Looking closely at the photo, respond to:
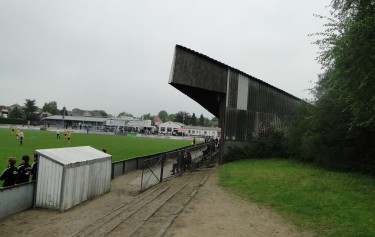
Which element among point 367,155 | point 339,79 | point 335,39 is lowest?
point 367,155

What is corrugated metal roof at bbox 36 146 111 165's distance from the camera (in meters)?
11.7

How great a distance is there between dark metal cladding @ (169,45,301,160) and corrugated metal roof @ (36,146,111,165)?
926 centimetres

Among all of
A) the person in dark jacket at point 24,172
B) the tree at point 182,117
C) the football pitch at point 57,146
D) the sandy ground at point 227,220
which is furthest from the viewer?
the tree at point 182,117

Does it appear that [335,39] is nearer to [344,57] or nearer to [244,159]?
[344,57]

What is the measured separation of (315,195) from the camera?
12.6m

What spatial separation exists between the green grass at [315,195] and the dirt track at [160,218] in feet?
2.54

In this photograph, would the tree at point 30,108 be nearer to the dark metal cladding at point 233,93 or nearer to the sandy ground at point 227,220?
the dark metal cladding at point 233,93

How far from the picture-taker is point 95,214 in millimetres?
11070

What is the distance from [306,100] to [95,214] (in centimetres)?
1795

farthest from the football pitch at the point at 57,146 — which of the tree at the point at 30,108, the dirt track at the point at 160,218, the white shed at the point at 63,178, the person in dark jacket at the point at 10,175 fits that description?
the tree at the point at 30,108

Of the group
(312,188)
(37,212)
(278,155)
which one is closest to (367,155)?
(312,188)

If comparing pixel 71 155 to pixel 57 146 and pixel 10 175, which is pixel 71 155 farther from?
pixel 57 146

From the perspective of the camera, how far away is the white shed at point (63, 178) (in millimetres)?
11359

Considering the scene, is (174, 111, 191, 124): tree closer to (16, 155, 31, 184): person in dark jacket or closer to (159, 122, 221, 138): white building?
(159, 122, 221, 138): white building
